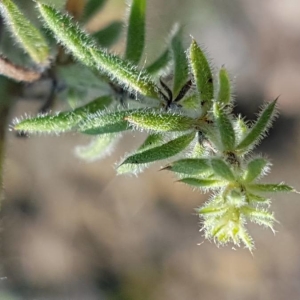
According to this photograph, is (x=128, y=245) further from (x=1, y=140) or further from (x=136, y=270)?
(x=1, y=140)

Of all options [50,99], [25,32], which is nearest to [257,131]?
[25,32]

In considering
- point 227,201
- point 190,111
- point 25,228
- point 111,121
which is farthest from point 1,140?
point 25,228

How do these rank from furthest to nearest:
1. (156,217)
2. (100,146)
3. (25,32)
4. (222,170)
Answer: (156,217) < (100,146) < (25,32) < (222,170)

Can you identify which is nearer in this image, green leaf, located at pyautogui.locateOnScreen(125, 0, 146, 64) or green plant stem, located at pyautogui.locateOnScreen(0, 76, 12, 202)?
green leaf, located at pyautogui.locateOnScreen(125, 0, 146, 64)

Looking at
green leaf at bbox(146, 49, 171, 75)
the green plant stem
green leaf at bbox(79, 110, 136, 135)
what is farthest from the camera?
the green plant stem

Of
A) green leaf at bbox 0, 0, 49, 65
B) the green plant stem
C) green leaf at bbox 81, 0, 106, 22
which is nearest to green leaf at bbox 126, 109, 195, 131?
green leaf at bbox 0, 0, 49, 65

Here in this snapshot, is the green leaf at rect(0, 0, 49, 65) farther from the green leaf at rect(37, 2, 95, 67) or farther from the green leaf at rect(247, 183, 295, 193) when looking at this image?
the green leaf at rect(247, 183, 295, 193)

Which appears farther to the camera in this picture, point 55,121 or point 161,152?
point 55,121

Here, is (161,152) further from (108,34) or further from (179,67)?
(108,34)
